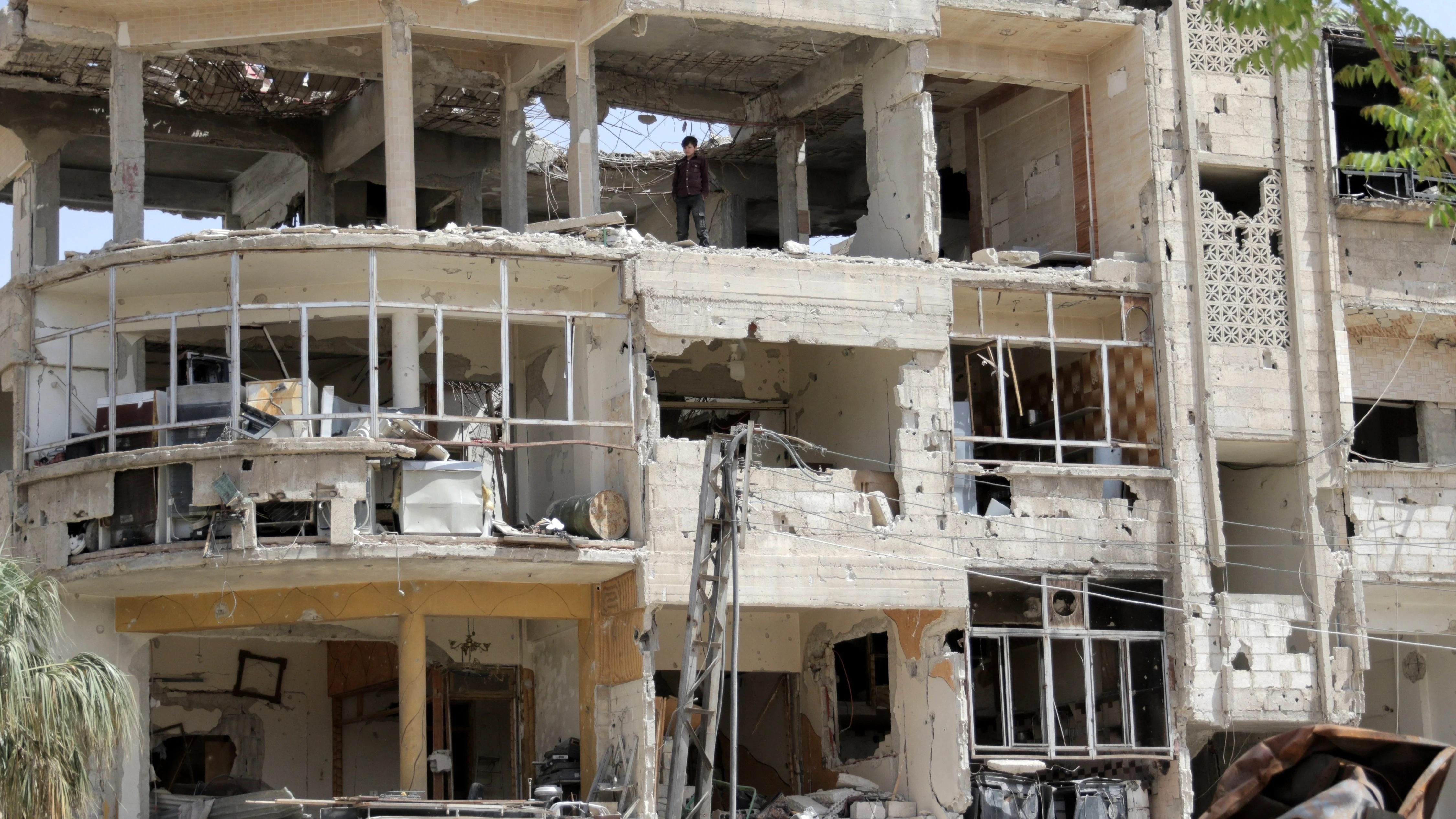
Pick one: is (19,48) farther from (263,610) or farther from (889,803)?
(889,803)

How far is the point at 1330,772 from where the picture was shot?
1165 cm

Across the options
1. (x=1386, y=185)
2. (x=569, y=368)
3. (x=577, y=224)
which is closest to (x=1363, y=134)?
(x=1386, y=185)

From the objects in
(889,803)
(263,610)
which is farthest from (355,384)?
(889,803)

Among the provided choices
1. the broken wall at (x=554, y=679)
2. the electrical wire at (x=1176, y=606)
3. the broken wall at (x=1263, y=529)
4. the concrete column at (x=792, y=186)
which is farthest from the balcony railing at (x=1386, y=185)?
the broken wall at (x=554, y=679)

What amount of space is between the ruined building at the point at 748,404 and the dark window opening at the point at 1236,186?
0.33 feet

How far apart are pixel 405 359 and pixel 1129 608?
8962mm

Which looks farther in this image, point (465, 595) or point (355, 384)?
point (355, 384)

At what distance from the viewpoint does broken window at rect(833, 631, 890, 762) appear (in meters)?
24.5

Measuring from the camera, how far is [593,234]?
70.8 feet

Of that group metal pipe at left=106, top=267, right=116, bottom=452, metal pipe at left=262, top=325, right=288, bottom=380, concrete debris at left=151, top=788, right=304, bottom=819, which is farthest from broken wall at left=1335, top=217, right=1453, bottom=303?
metal pipe at left=106, top=267, right=116, bottom=452

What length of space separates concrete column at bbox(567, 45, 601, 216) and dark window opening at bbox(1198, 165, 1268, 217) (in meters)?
7.48

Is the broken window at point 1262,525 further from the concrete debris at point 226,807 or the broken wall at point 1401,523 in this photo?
the concrete debris at point 226,807

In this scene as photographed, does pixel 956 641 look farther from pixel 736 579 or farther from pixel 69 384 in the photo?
pixel 69 384

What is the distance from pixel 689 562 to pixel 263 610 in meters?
5.08
